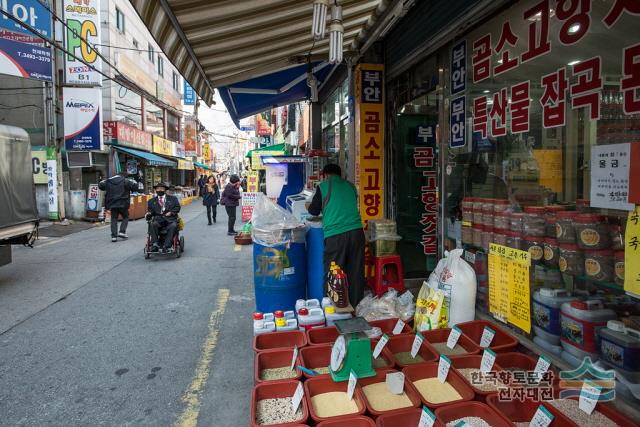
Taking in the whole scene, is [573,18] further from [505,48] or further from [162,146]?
[162,146]

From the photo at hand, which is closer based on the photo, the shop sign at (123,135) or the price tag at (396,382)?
the price tag at (396,382)

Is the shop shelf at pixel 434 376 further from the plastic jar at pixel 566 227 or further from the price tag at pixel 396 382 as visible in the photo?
the plastic jar at pixel 566 227

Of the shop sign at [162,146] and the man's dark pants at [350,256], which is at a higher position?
the shop sign at [162,146]

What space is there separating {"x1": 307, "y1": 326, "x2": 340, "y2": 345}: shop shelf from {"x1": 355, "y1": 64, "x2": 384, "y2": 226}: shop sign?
8.69 ft

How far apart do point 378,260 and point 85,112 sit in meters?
12.9

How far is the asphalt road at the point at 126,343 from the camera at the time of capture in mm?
3002

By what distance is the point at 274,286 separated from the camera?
4.33m

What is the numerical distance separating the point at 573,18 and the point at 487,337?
2.32 meters

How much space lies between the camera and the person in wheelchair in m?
8.34

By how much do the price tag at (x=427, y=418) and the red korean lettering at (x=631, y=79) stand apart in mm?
2067

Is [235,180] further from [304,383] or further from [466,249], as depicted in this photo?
[304,383]

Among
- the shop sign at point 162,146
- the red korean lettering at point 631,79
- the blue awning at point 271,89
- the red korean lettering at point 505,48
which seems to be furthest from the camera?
the shop sign at point 162,146

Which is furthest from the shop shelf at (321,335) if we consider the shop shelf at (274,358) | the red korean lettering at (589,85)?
the red korean lettering at (589,85)

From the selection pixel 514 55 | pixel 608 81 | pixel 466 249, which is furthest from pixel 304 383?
pixel 514 55
